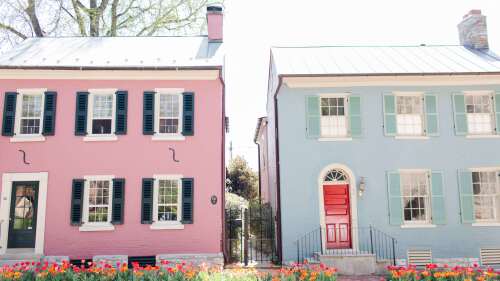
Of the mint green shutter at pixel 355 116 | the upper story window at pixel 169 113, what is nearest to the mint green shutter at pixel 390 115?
the mint green shutter at pixel 355 116

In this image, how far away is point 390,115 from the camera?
14.0m

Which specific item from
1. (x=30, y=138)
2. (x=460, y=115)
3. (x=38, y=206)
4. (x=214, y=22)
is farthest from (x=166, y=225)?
(x=460, y=115)

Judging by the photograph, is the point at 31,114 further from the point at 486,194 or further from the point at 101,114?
the point at 486,194

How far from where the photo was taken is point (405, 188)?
545 inches

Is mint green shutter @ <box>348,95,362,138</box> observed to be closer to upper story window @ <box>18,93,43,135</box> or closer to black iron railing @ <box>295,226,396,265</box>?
black iron railing @ <box>295,226,396,265</box>

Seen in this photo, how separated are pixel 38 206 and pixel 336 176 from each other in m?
9.17

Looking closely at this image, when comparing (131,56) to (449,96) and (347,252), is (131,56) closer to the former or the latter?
(347,252)

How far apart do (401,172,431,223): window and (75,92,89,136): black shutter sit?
Result: 33.4 ft

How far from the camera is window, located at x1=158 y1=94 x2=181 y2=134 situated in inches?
533

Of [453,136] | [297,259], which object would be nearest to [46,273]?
[297,259]

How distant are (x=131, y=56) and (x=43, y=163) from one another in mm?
4363

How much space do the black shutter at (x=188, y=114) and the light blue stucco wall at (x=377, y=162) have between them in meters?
2.82

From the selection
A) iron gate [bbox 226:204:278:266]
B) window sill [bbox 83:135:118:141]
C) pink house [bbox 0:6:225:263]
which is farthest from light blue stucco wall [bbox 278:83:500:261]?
window sill [bbox 83:135:118:141]

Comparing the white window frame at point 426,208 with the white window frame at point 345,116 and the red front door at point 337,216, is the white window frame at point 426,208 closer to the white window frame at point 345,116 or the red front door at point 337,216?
the red front door at point 337,216
